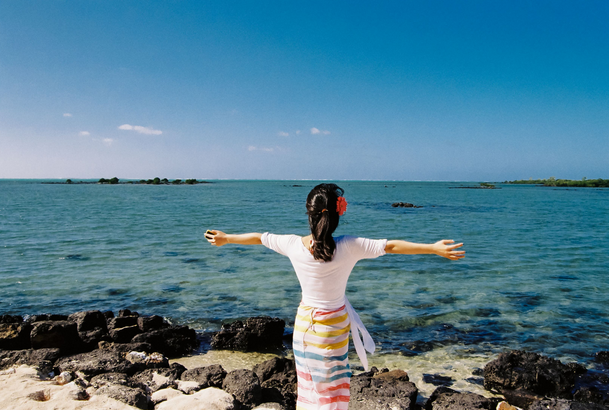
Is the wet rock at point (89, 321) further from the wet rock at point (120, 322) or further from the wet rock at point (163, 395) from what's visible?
the wet rock at point (163, 395)

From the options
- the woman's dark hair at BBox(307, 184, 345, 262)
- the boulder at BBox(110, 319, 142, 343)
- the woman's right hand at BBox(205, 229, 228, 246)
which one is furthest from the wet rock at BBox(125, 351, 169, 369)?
the woman's dark hair at BBox(307, 184, 345, 262)

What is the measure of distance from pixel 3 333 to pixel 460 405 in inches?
356

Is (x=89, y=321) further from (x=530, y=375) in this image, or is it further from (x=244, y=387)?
(x=530, y=375)

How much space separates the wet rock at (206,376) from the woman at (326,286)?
3596mm

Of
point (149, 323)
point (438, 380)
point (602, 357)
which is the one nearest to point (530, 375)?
point (438, 380)

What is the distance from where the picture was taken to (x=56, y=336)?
27.2 feet

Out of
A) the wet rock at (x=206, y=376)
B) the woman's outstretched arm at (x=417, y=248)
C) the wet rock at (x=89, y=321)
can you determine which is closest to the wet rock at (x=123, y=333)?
the wet rock at (x=89, y=321)

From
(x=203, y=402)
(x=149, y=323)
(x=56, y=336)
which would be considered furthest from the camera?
(x=149, y=323)

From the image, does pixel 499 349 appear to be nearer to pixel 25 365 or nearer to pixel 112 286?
pixel 25 365

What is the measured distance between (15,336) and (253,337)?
4964 millimetres

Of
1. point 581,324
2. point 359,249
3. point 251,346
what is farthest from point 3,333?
point 581,324

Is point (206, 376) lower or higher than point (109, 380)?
lower

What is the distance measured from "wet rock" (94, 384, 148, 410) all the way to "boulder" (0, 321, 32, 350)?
155 inches

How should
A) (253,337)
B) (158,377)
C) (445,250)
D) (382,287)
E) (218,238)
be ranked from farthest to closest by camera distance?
(382,287), (253,337), (158,377), (218,238), (445,250)
